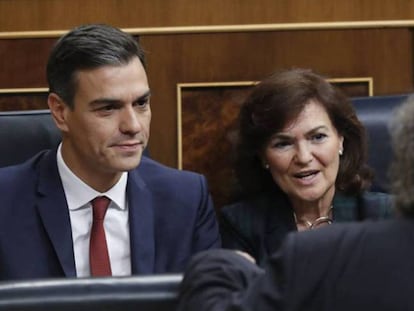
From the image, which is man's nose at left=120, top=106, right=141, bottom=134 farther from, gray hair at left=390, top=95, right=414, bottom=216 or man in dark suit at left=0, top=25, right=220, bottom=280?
gray hair at left=390, top=95, right=414, bottom=216

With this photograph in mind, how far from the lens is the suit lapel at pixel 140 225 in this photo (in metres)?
1.44

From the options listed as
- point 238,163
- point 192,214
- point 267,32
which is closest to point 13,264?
point 192,214

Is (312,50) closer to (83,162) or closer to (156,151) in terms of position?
(156,151)

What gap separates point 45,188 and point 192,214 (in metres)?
0.23

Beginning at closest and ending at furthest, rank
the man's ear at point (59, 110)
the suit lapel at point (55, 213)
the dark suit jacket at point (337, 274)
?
the dark suit jacket at point (337, 274), the suit lapel at point (55, 213), the man's ear at point (59, 110)

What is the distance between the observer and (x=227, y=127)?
75.2 inches

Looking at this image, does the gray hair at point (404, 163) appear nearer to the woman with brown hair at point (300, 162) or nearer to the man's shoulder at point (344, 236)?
the man's shoulder at point (344, 236)

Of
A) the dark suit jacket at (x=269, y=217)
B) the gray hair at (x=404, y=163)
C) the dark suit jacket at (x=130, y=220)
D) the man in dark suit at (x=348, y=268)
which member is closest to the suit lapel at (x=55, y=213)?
the dark suit jacket at (x=130, y=220)

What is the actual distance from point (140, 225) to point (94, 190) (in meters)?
0.09

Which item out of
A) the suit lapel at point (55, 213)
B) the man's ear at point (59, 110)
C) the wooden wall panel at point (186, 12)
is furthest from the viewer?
the wooden wall panel at point (186, 12)

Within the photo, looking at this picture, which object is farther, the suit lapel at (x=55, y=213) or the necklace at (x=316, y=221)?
the necklace at (x=316, y=221)

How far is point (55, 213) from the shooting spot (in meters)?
1.45

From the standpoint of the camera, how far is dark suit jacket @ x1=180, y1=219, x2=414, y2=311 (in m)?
0.85

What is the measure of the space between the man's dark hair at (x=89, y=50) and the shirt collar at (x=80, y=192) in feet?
0.39
